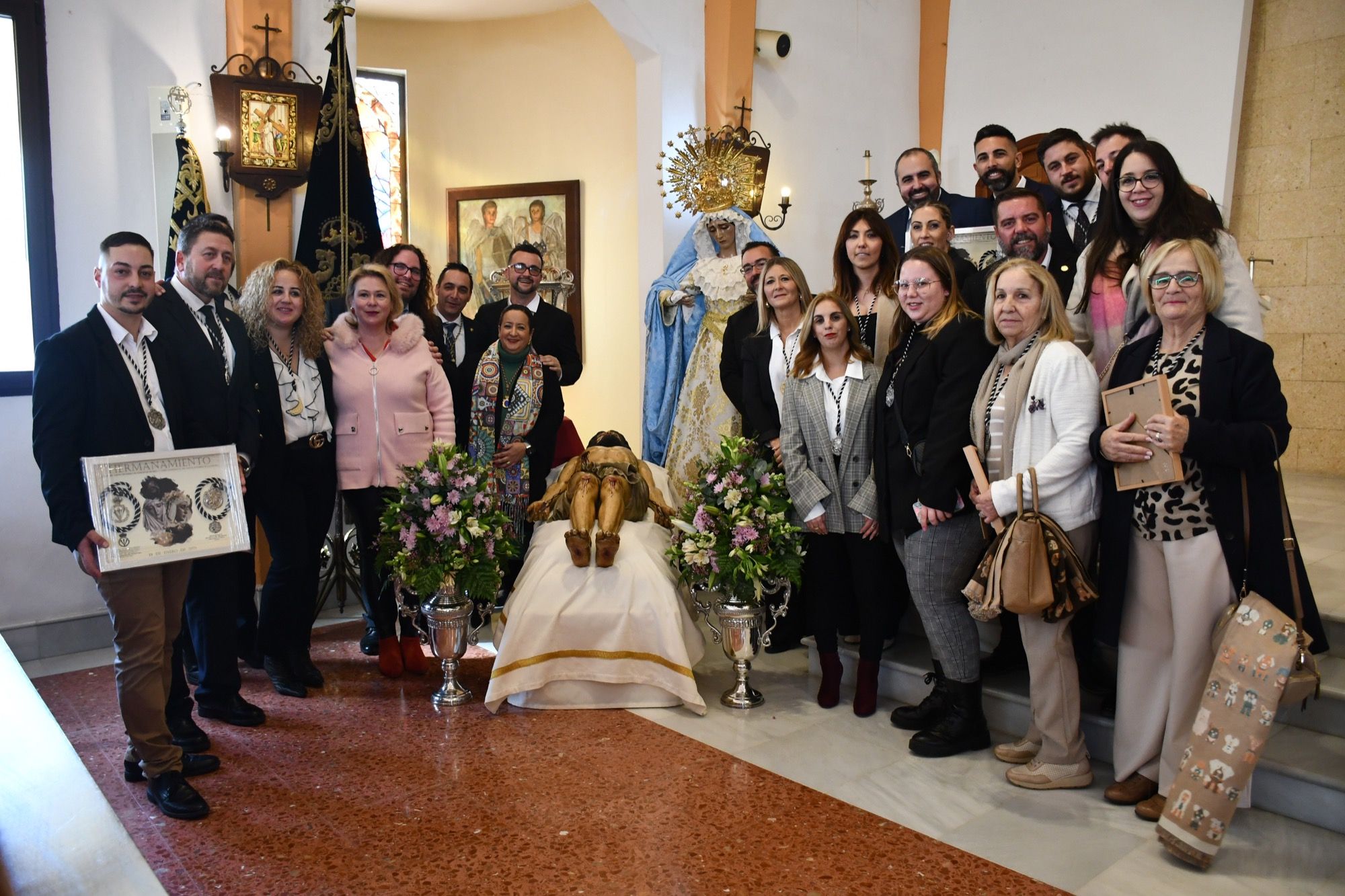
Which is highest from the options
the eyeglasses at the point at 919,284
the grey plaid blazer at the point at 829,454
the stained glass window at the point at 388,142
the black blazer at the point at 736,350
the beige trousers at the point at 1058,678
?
the stained glass window at the point at 388,142

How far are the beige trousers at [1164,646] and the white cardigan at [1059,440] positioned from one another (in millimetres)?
214

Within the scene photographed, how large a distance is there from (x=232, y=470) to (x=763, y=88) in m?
5.41

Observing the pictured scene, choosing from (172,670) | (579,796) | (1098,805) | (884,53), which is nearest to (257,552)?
(172,670)

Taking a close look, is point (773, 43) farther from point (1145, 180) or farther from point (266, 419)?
point (266, 419)

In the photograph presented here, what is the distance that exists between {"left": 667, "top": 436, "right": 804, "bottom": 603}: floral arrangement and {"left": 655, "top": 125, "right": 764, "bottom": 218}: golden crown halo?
7.99ft

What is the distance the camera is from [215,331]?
12.7 feet

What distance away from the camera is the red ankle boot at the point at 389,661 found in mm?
4598

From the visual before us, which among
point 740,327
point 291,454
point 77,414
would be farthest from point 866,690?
point 77,414

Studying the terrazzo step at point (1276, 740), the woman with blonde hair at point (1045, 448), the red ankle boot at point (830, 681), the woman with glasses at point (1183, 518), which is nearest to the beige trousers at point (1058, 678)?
the woman with blonde hair at point (1045, 448)

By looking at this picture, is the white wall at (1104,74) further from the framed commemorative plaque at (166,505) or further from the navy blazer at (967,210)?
the framed commemorative plaque at (166,505)

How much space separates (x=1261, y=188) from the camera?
23.7 feet

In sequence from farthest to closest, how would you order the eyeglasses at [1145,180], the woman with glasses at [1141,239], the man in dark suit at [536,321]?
the man in dark suit at [536,321], the eyeglasses at [1145,180], the woman with glasses at [1141,239]

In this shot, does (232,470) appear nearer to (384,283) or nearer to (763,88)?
(384,283)

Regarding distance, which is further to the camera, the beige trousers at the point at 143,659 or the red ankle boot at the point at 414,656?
the red ankle boot at the point at 414,656
